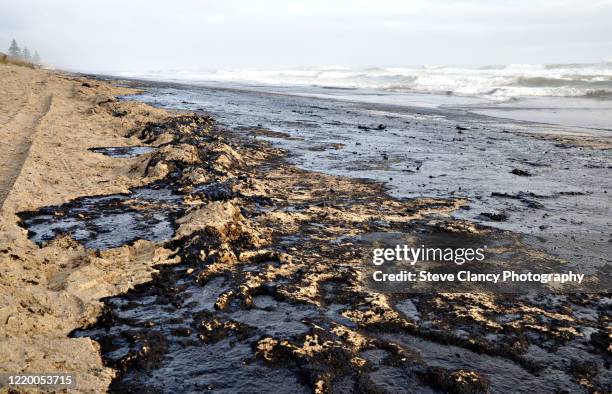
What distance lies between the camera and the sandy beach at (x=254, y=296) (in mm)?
2721

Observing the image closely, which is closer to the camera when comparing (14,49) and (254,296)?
(254,296)

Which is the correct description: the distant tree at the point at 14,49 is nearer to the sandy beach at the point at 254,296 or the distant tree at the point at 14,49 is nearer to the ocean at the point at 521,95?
the ocean at the point at 521,95

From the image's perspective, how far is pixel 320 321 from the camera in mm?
3275

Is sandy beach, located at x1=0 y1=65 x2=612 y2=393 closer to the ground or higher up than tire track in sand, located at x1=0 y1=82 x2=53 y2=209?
closer to the ground

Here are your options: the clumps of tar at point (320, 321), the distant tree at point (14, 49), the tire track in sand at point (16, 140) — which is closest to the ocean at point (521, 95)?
the clumps of tar at point (320, 321)

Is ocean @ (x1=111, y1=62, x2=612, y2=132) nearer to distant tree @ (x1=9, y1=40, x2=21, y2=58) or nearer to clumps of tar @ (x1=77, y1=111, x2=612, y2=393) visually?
clumps of tar @ (x1=77, y1=111, x2=612, y2=393)

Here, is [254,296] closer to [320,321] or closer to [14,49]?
[320,321]

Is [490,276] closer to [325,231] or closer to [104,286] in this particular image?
[325,231]

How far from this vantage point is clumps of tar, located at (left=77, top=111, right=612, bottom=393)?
273cm

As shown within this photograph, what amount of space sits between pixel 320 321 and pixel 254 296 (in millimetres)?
633

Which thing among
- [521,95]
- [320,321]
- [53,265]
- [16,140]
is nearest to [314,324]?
[320,321]

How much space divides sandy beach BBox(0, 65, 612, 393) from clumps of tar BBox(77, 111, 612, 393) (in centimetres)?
1

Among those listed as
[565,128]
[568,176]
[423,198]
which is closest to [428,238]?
[423,198]

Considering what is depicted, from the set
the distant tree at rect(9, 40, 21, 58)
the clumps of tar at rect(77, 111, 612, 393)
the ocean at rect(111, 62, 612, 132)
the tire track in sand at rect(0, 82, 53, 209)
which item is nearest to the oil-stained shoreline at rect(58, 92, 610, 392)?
the clumps of tar at rect(77, 111, 612, 393)
